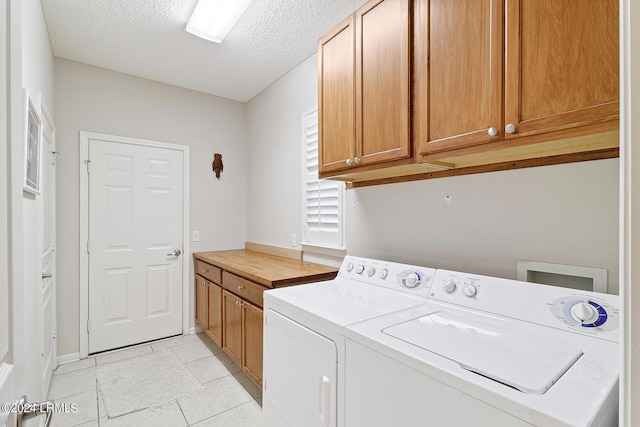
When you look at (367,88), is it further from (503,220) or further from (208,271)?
(208,271)

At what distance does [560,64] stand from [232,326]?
2.51 m

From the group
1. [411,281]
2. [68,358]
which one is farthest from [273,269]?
[68,358]

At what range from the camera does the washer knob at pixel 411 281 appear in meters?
1.62

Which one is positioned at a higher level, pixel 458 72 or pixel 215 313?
pixel 458 72

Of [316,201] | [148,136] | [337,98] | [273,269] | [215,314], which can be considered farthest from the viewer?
[148,136]

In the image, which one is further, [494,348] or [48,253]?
[48,253]

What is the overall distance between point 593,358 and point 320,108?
1745 mm

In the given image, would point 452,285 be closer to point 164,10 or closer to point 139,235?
point 164,10

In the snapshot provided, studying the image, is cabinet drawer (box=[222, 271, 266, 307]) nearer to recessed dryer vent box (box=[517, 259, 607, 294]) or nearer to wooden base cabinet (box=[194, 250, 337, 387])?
wooden base cabinet (box=[194, 250, 337, 387])

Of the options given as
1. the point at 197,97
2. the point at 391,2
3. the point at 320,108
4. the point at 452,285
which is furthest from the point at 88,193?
the point at 452,285

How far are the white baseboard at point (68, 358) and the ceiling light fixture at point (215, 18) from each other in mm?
2939

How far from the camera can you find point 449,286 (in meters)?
1.47

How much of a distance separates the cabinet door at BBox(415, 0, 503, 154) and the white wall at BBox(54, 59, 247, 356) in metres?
2.81
